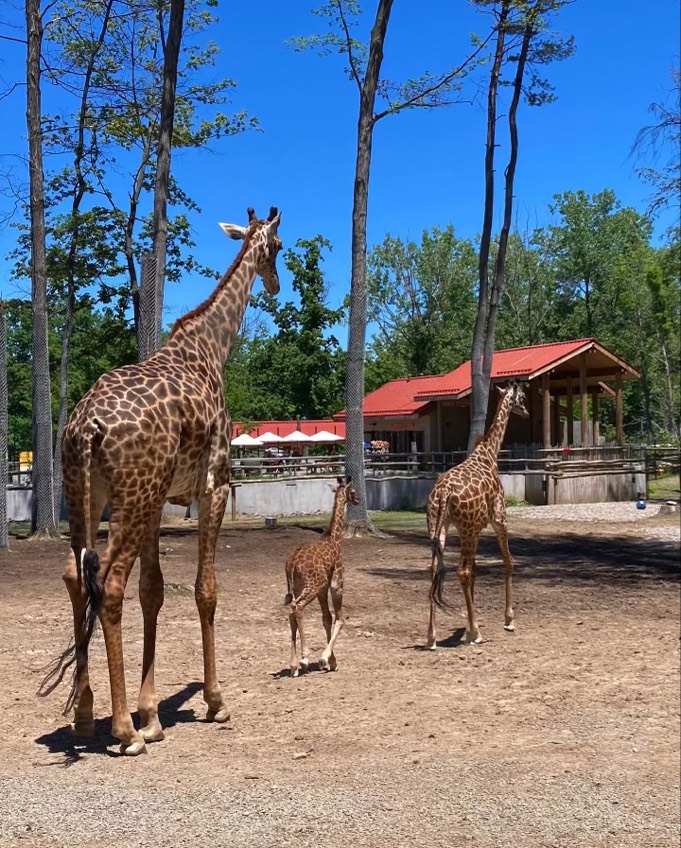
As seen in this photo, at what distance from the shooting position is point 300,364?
51.0 m

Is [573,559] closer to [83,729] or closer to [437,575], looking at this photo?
[437,575]

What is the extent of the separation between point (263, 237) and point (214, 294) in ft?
2.59

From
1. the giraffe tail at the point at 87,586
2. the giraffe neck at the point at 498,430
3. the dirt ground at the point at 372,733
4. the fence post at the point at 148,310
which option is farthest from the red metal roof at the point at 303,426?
the giraffe tail at the point at 87,586

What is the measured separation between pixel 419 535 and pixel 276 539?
3.36m

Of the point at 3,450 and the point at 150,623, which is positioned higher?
the point at 3,450

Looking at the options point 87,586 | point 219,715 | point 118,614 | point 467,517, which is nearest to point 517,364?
point 467,517

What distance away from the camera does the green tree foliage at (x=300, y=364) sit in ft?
163

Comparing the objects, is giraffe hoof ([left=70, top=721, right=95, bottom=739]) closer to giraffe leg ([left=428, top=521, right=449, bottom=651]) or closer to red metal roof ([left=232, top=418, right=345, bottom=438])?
giraffe leg ([left=428, top=521, right=449, bottom=651])

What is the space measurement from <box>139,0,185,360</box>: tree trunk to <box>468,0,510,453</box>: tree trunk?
27.6 feet

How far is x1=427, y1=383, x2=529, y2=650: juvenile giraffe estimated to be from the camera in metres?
9.08

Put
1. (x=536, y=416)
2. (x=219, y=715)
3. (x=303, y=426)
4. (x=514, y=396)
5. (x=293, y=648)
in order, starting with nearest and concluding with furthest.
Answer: (x=219, y=715) < (x=293, y=648) < (x=514, y=396) < (x=536, y=416) < (x=303, y=426)

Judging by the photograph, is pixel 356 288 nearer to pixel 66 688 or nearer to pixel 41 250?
pixel 41 250

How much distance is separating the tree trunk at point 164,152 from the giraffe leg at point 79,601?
964 centimetres

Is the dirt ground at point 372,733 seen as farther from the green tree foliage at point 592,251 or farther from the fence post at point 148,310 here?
the green tree foliage at point 592,251
